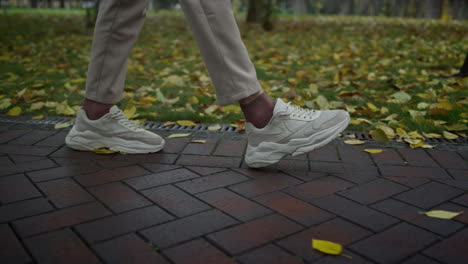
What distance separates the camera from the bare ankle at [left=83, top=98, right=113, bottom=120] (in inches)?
87.0

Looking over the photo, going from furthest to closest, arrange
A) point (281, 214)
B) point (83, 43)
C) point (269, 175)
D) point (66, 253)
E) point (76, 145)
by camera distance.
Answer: point (83, 43)
point (76, 145)
point (269, 175)
point (281, 214)
point (66, 253)

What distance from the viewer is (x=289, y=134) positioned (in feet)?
6.52

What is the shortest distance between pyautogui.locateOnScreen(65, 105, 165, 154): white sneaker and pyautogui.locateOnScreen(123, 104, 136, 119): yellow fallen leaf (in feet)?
2.15

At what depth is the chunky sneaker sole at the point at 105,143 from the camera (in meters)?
2.22

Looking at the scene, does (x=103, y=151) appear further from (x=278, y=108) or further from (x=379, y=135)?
(x=379, y=135)

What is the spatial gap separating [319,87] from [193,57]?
2.35 m

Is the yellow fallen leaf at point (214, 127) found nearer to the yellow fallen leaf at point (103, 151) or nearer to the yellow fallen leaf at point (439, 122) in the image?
the yellow fallen leaf at point (103, 151)

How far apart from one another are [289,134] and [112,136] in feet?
3.17

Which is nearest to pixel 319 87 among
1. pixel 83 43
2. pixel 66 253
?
pixel 66 253

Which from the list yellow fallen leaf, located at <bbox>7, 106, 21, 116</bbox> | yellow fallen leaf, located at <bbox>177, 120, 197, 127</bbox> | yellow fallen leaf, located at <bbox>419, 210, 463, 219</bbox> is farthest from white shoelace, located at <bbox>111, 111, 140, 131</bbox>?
yellow fallen leaf, located at <bbox>419, 210, 463, 219</bbox>

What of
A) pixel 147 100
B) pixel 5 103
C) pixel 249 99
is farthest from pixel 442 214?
pixel 5 103

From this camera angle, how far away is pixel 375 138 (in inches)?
94.8

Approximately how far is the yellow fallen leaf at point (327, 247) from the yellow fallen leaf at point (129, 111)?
189 centimetres

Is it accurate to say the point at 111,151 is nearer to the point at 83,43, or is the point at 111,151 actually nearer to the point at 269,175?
the point at 269,175
